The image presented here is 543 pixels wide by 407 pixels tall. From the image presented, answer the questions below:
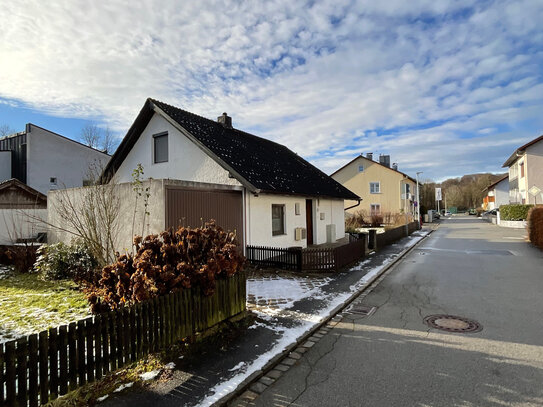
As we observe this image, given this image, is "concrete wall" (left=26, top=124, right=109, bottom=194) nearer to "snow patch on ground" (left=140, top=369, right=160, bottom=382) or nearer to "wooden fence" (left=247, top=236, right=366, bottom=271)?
"wooden fence" (left=247, top=236, right=366, bottom=271)

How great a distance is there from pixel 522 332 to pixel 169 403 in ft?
19.4

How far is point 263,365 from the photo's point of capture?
438cm

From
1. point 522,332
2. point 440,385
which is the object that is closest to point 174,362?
point 440,385

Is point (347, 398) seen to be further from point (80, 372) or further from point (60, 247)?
point (60, 247)

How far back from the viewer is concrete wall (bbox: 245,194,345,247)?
37.9 ft

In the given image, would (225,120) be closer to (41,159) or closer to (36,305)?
(36,305)

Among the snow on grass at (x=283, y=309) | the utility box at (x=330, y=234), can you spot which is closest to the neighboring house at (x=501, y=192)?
the utility box at (x=330, y=234)

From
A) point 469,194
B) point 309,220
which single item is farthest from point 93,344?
point 469,194

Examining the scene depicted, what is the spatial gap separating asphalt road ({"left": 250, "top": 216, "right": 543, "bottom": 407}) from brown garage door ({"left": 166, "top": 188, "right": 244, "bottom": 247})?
5116mm

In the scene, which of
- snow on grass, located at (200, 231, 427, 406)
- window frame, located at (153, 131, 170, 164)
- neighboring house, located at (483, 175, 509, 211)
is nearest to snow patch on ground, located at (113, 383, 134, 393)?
snow on grass, located at (200, 231, 427, 406)

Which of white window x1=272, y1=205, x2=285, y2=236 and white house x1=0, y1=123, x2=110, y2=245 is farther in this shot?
white house x1=0, y1=123, x2=110, y2=245

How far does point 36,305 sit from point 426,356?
8.05 metres

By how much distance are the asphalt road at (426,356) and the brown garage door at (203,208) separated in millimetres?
5116

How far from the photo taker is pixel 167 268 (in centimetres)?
500
